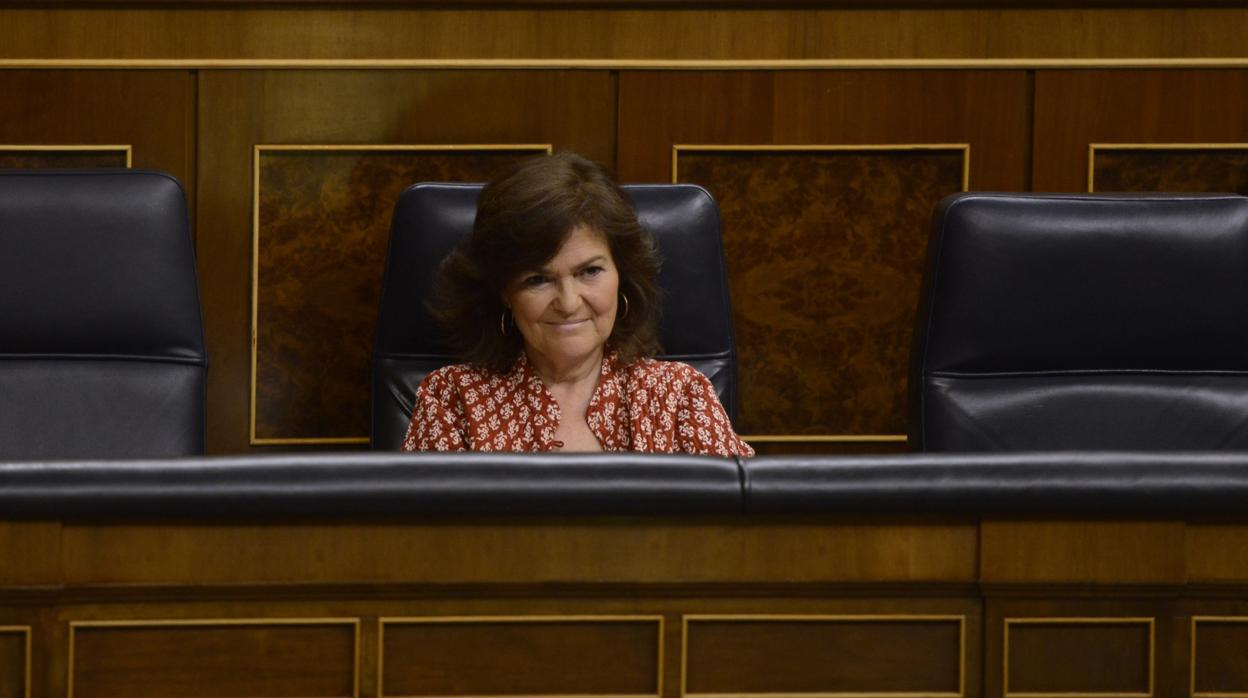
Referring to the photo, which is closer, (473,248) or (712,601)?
(712,601)

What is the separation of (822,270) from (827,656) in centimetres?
154

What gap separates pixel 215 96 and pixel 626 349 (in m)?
1.05

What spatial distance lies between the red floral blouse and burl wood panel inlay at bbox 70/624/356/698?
0.77 meters

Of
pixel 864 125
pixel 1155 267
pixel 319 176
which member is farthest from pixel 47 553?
pixel 864 125

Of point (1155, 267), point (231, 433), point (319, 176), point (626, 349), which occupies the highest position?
point (319, 176)

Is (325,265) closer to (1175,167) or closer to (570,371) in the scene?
(570,371)

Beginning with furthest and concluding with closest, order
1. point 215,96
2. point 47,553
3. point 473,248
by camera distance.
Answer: point 215,96
point 473,248
point 47,553

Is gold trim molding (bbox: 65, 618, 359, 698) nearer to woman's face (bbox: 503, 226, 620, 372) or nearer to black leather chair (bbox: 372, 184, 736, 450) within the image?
woman's face (bbox: 503, 226, 620, 372)

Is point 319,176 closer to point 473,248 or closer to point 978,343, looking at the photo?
point 473,248

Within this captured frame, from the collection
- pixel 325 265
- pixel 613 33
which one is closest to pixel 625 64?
pixel 613 33

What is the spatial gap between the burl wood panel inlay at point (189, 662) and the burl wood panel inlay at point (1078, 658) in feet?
1.45

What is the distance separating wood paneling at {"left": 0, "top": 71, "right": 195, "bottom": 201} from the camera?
234 centimetres

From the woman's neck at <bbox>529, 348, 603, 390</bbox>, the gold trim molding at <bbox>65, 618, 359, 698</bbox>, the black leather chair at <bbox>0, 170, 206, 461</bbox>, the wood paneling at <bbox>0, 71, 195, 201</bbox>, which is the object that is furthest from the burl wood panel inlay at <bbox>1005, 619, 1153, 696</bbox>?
the wood paneling at <bbox>0, 71, 195, 201</bbox>

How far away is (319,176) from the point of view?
2352 millimetres
